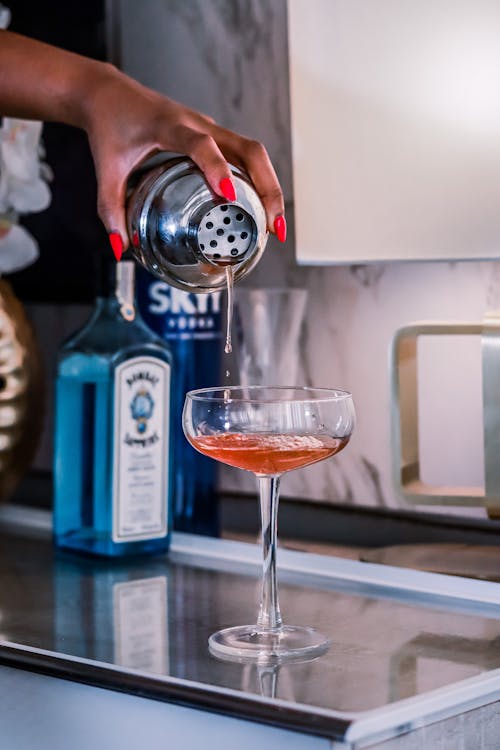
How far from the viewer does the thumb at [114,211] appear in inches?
41.1

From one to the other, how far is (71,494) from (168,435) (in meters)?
0.12

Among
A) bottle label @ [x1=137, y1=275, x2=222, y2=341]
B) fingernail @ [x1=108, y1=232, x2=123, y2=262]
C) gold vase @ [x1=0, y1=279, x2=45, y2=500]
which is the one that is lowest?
gold vase @ [x1=0, y1=279, x2=45, y2=500]

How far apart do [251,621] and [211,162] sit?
0.38 metres

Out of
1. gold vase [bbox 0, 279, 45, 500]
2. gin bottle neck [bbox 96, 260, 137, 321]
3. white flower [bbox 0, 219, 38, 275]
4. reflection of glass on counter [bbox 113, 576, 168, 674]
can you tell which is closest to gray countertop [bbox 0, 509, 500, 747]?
reflection of glass on counter [bbox 113, 576, 168, 674]

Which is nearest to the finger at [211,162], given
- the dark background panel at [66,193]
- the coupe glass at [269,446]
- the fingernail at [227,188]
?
the fingernail at [227,188]

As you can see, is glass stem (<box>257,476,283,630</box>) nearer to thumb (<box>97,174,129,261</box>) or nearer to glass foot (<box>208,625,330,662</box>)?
glass foot (<box>208,625,330,662</box>)

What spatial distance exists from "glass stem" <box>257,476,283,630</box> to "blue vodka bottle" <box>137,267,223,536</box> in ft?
1.43

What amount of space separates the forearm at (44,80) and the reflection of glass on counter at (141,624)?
0.43 m

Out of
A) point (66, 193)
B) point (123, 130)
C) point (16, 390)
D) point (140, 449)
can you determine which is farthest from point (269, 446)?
point (66, 193)

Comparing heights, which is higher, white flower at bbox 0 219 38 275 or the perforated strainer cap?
white flower at bbox 0 219 38 275

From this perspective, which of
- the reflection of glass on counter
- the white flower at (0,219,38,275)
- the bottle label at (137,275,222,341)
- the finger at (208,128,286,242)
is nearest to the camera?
the reflection of glass on counter

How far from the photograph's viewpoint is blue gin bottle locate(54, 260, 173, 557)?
1.34 metres

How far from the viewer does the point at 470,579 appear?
117 cm

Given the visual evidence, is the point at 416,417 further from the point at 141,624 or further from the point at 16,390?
the point at 16,390
